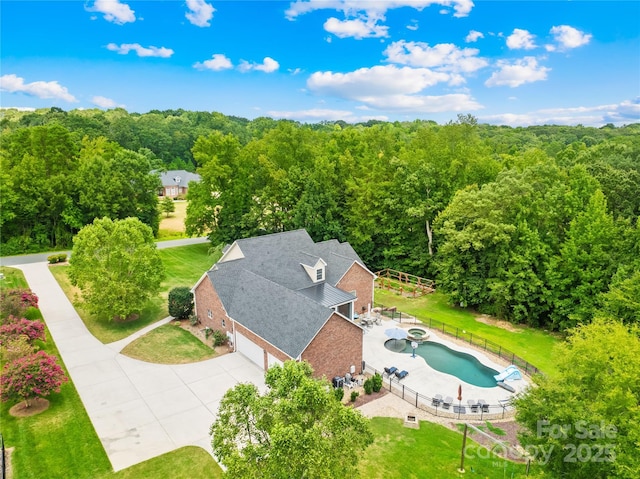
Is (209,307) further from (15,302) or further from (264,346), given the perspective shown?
(15,302)

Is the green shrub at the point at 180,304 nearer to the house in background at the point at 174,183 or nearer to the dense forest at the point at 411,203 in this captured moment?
the dense forest at the point at 411,203

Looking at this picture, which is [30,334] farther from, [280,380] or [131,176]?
[131,176]

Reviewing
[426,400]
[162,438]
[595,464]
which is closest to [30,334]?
[162,438]

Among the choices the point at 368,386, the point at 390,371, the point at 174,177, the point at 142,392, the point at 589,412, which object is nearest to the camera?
the point at 589,412

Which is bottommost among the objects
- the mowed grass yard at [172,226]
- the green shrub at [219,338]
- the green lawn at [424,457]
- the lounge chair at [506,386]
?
the green lawn at [424,457]

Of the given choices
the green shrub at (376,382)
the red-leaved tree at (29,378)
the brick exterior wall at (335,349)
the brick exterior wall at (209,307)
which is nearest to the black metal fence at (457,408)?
the green shrub at (376,382)

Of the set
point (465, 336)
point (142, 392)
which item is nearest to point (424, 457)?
point (465, 336)
